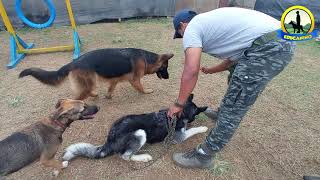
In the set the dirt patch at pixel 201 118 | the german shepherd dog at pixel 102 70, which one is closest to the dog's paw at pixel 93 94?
the german shepherd dog at pixel 102 70

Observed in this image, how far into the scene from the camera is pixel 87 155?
12.1 ft

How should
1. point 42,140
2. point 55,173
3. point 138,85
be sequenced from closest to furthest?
1. point 42,140
2. point 55,173
3. point 138,85

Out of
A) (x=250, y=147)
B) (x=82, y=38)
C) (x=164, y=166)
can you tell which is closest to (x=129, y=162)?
(x=164, y=166)

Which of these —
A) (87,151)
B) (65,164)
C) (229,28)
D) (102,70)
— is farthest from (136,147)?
(229,28)

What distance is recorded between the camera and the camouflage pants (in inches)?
109

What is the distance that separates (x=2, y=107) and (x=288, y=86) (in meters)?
5.92

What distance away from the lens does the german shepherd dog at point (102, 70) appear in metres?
4.63

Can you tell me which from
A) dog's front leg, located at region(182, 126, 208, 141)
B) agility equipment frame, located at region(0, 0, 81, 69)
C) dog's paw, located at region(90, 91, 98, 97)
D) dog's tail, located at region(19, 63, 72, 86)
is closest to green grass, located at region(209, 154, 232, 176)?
dog's front leg, located at region(182, 126, 208, 141)

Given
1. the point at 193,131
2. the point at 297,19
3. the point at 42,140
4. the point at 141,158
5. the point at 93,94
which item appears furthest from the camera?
the point at 93,94

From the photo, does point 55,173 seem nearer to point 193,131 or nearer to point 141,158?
point 141,158

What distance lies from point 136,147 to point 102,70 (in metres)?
1.76

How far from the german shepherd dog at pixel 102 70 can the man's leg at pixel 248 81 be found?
235 cm

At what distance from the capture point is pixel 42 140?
335 cm

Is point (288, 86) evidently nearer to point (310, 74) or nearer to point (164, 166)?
point (310, 74)
